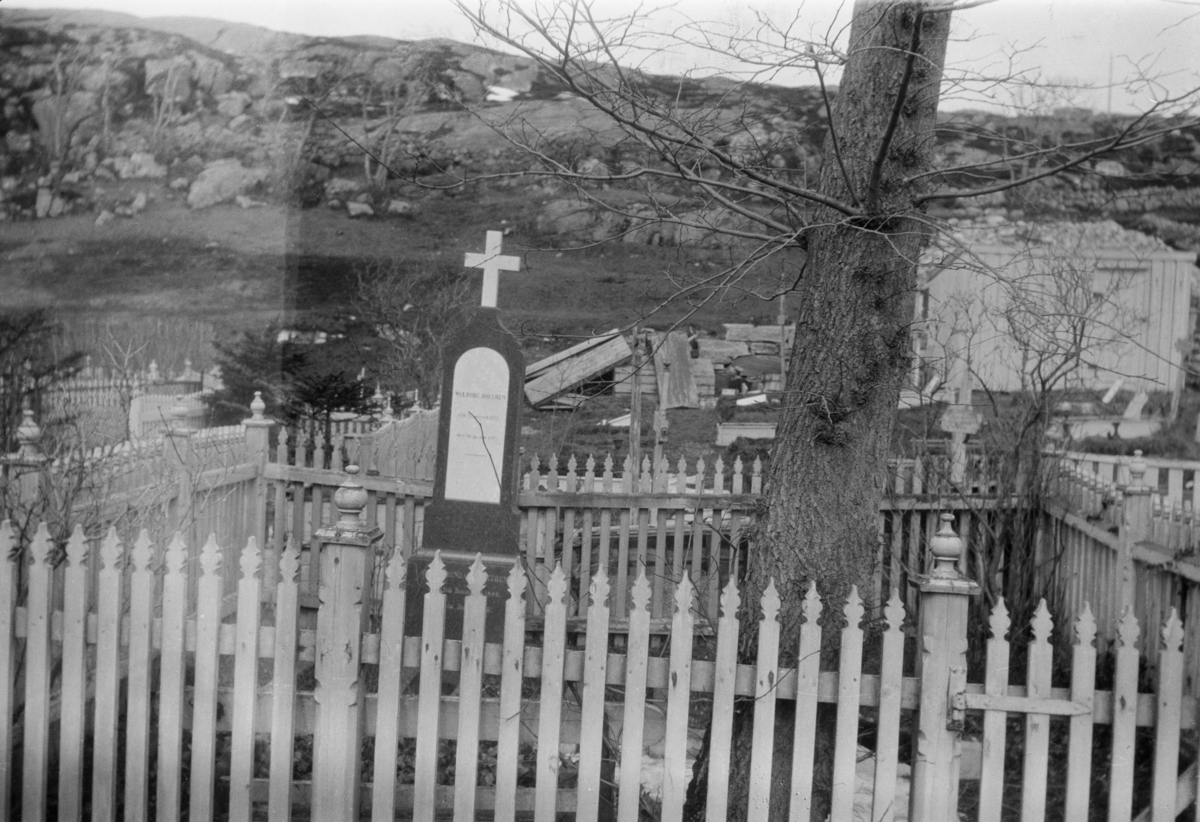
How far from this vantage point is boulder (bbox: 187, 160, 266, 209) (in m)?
6.69

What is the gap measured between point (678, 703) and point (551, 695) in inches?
12.6

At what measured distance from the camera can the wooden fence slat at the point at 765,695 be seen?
230 cm

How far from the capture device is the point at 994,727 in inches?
91.9

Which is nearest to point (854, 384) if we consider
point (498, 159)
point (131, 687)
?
point (131, 687)

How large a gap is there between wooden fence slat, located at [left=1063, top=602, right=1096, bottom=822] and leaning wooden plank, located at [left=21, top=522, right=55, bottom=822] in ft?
8.69

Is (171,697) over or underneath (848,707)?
underneath

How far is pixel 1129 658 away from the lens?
2240mm

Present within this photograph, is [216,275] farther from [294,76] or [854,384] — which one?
[854,384]

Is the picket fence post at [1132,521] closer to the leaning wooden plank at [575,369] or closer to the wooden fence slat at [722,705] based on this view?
the wooden fence slat at [722,705]

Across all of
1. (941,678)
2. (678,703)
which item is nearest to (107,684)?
(678,703)

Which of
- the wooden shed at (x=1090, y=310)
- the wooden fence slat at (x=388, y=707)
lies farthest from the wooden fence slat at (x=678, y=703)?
the wooden shed at (x=1090, y=310)

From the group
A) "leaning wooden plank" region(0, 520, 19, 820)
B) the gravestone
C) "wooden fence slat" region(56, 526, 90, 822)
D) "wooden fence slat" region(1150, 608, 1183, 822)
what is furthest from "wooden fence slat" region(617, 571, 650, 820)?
the gravestone

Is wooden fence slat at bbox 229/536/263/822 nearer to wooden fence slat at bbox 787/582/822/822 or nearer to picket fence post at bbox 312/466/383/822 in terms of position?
picket fence post at bbox 312/466/383/822

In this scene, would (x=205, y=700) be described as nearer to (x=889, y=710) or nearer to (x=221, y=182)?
(x=889, y=710)
